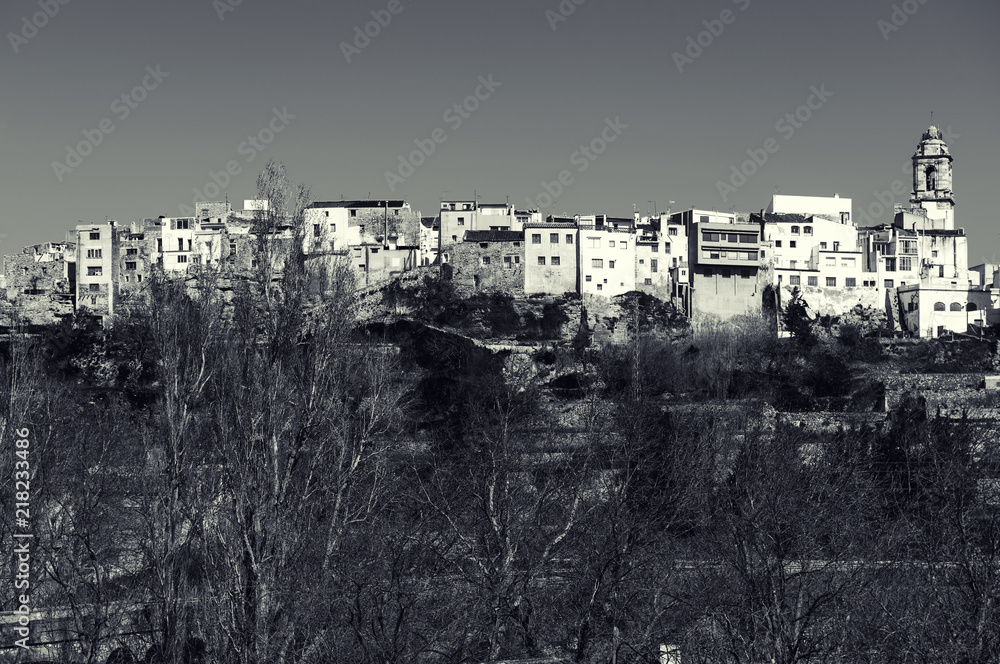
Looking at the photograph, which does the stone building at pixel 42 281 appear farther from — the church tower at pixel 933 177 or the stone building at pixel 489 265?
the church tower at pixel 933 177

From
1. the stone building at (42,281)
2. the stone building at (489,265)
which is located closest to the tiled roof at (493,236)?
the stone building at (489,265)

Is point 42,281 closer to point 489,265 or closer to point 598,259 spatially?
point 489,265

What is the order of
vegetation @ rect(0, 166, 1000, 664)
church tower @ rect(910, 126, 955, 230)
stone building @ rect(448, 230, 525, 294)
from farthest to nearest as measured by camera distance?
church tower @ rect(910, 126, 955, 230)
stone building @ rect(448, 230, 525, 294)
vegetation @ rect(0, 166, 1000, 664)

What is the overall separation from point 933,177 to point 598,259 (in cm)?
2455

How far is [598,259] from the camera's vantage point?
197 feet

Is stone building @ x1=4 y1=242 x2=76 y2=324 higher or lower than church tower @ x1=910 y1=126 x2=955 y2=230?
lower

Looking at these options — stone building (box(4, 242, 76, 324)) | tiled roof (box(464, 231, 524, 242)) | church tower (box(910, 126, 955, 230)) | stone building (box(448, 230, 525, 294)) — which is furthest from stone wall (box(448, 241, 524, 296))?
church tower (box(910, 126, 955, 230))

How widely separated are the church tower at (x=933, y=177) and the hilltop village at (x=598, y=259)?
13.0 ft

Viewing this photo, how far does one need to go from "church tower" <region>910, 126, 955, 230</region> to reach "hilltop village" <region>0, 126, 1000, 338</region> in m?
3.96

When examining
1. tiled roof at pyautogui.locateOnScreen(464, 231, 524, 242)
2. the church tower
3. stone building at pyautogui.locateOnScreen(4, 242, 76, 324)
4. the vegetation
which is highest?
the church tower

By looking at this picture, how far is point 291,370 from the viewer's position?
19859 millimetres

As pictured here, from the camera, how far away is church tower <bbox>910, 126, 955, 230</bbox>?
71306 millimetres

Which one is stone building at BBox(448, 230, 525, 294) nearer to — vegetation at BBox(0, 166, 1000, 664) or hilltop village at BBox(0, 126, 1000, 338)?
hilltop village at BBox(0, 126, 1000, 338)

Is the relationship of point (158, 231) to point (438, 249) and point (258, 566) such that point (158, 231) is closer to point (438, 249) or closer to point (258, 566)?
point (438, 249)
